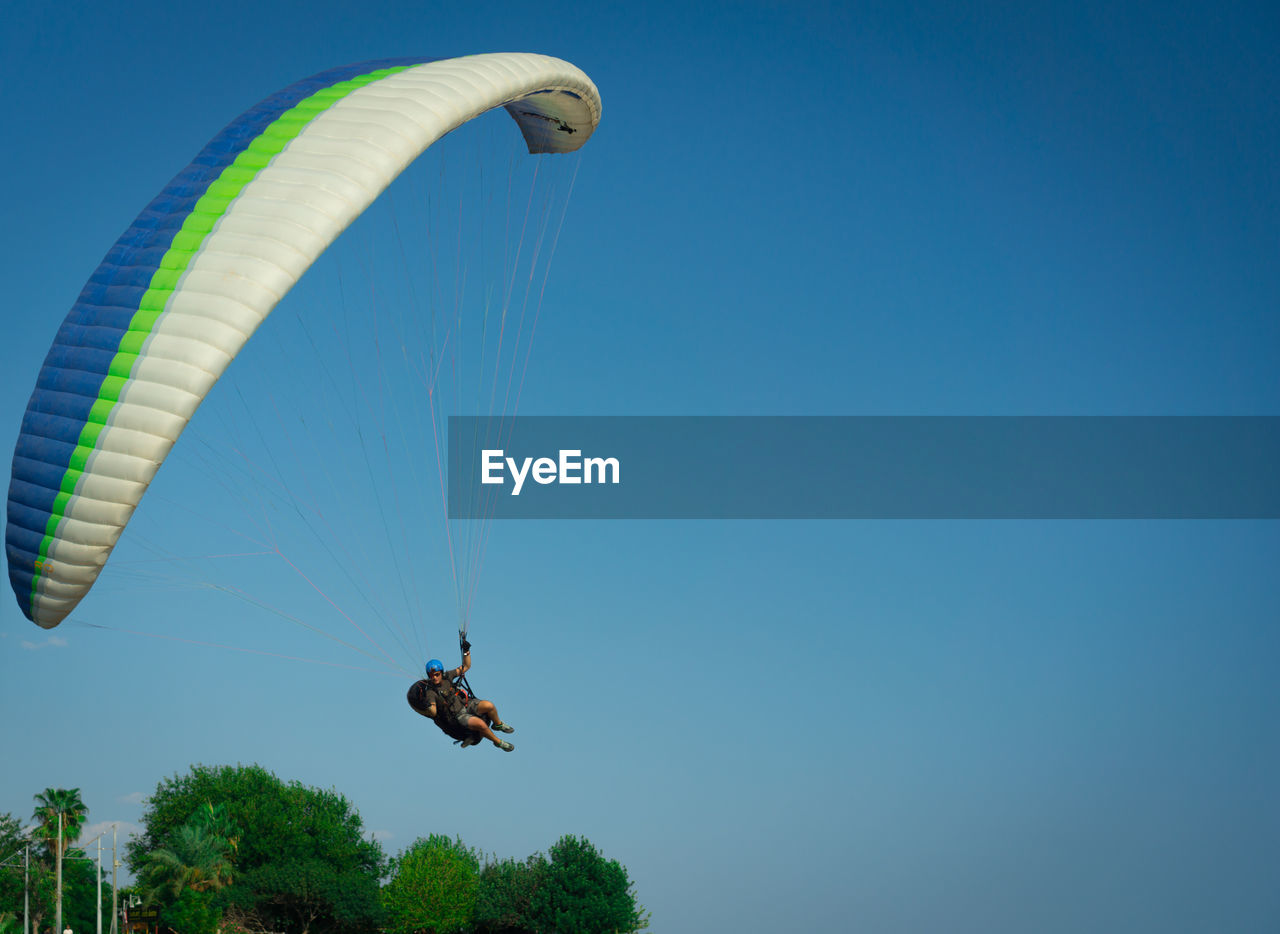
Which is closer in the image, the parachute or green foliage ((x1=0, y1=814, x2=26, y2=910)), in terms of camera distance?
the parachute

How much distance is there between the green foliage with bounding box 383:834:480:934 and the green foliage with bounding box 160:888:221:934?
7.69 meters

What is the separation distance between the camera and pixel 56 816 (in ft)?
186

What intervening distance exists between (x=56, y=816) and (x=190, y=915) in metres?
16.0

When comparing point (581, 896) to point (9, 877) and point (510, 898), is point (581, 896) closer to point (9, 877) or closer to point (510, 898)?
point (510, 898)

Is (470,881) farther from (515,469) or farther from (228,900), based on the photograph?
(515,469)

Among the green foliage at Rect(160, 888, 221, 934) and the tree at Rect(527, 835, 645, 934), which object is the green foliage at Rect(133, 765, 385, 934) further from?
the tree at Rect(527, 835, 645, 934)

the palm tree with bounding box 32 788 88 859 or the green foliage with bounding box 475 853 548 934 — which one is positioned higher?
the palm tree with bounding box 32 788 88 859

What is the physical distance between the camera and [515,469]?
18766 mm

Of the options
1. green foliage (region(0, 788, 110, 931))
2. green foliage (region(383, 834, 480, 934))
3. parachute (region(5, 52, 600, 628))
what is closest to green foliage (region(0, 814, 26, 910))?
green foliage (region(0, 788, 110, 931))

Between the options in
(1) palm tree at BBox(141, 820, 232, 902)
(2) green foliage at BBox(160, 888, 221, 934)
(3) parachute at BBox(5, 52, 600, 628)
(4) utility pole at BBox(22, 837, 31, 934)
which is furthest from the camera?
(1) palm tree at BBox(141, 820, 232, 902)

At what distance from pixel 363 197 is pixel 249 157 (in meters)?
1.46

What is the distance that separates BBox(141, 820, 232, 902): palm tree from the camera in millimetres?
47188

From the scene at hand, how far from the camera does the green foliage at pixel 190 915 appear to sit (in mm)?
43594

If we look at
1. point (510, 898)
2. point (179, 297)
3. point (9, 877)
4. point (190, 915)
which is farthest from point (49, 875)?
point (179, 297)
